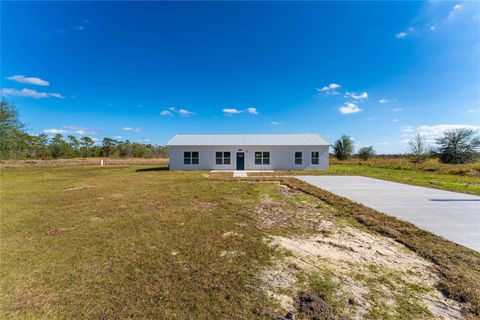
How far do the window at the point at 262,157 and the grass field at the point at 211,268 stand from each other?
1435 centimetres

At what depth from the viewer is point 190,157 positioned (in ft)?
65.9

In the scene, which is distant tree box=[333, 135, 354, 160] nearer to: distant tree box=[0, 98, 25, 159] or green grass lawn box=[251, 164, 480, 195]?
green grass lawn box=[251, 164, 480, 195]

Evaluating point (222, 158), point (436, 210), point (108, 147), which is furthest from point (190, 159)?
point (108, 147)

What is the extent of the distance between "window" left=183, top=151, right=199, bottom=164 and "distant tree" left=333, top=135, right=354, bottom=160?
26333mm

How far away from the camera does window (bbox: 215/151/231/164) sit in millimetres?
20062

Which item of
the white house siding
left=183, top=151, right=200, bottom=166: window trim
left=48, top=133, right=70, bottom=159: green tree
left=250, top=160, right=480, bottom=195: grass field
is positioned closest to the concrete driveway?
left=250, top=160, right=480, bottom=195: grass field

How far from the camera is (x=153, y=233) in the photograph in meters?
4.46

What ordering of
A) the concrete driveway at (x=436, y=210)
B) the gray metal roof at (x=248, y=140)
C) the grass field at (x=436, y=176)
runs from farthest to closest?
1. the gray metal roof at (x=248, y=140)
2. the grass field at (x=436, y=176)
3. the concrete driveway at (x=436, y=210)

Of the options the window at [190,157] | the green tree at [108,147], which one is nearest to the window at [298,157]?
the window at [190,157]

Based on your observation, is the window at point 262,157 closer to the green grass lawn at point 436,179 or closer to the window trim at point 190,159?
the green grass lawn at point 436,179

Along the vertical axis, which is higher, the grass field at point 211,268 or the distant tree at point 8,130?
the distant tree at point 8,130

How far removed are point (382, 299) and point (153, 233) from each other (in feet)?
13.9

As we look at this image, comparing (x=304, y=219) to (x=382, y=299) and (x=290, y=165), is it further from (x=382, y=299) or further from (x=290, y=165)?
(x=290, y=165)

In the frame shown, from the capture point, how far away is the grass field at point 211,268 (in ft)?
7.48
